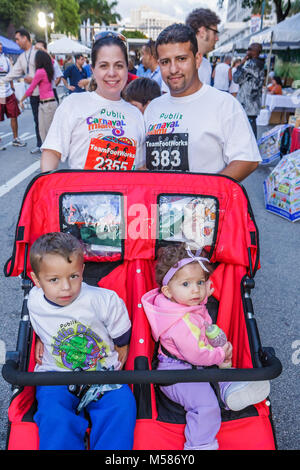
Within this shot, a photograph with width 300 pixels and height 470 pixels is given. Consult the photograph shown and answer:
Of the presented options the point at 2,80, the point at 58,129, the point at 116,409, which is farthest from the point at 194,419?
the point at 2,80

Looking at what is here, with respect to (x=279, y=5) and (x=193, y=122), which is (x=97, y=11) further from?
(x=193, y=122)

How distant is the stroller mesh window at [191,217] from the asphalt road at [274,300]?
1.05 meters

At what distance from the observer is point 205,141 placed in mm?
2312

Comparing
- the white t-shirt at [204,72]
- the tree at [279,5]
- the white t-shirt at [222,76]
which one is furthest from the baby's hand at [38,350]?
the tree at [279,5]

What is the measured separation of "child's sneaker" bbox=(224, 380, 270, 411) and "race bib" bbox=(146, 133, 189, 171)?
1368mm

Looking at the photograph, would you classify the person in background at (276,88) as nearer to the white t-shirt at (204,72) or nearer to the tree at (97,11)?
the white t-shirt at (204,72)

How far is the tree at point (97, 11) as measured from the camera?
6875 centimetres

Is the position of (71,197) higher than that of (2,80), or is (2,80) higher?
(2,80)

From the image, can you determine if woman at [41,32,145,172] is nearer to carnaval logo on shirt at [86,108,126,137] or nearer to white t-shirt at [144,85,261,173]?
carnaval logo on shirt at [86,108,126,137]

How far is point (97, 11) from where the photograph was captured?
2847 inches

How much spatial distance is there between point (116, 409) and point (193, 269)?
0.75 meters
